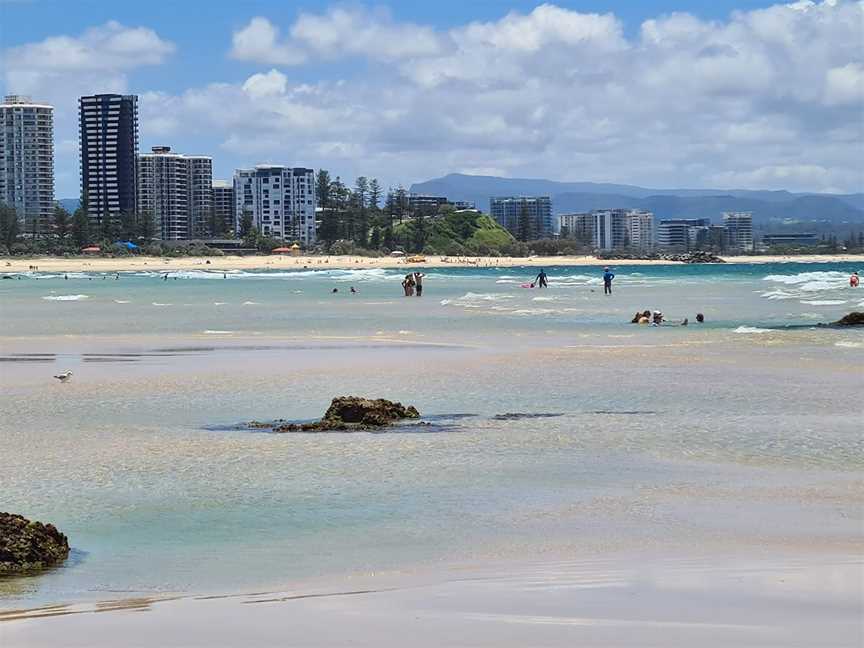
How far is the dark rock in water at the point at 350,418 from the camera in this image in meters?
16.4

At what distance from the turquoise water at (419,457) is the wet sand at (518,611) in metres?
0.52

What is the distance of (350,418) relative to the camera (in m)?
16.7

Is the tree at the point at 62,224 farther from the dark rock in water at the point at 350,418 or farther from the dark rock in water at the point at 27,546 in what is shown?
the dark rock in water at the point at 27,546

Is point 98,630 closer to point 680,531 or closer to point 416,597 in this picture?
point 416,597

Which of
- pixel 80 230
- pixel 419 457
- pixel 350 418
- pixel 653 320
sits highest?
pixel 80 230

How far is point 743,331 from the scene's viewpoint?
3588cm

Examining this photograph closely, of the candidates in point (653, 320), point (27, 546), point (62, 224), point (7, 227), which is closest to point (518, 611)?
point (27, 546)

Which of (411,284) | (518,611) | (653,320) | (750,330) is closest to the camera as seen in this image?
(518,611)

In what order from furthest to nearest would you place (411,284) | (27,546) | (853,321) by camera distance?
1. (411,284)
2. (853,321)
3. (27,546)

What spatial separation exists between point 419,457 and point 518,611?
643 cm

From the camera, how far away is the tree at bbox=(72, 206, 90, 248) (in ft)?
612

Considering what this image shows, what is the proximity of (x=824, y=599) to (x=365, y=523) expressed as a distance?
4.14 m

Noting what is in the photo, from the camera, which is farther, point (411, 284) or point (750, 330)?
point (411, 284)

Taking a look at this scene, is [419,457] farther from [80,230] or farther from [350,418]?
[80,230]
